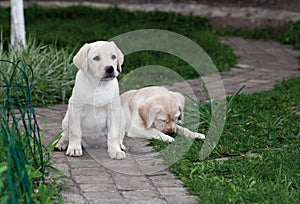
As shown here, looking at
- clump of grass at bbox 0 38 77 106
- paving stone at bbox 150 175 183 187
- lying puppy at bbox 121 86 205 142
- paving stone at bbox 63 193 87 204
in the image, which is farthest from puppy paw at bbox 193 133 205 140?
clump of grass at bbox 0 38 77 106

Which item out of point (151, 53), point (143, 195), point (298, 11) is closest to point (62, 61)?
point (151, 53)

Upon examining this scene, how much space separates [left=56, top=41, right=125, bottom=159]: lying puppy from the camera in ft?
15.4

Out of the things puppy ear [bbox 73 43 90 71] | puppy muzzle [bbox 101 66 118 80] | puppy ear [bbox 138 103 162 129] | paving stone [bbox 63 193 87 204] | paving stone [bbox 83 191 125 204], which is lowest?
paving stone [bbox 83 191 125 204]

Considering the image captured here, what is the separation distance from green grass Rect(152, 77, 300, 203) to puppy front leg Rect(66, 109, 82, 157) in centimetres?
66

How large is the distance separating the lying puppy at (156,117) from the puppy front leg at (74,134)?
701mm

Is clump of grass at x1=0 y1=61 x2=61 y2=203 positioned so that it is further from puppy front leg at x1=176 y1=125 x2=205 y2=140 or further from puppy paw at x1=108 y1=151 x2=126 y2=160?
puppy front leg at x1=176 y1=125 x2=205 y2=140

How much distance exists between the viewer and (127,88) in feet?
23.1

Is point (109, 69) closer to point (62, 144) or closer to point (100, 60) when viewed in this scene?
point (100, 60)

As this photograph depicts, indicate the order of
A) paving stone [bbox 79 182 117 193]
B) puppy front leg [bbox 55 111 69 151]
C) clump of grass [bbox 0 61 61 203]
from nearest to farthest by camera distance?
clump of grass [bbox 0 61 61 203], paving stone [bbox 79 182 117 193], puppy front leg [bbox 55 111 69 151]

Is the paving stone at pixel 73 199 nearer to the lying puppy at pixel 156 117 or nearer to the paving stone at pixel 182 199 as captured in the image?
the paving stone at pixel 182 199

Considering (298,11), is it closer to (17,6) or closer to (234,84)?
(234,84)

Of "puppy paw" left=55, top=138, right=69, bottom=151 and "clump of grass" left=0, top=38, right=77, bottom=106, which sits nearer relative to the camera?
"puppy paw" left=55, top=138, right=69, bottom=151

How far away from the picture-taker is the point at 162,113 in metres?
5.30

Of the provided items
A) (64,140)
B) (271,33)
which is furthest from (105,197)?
(271,33)
